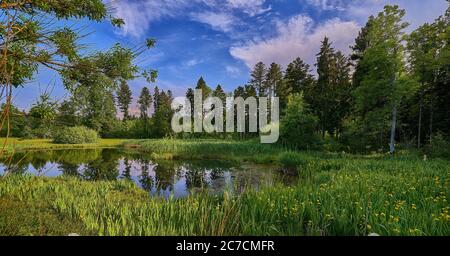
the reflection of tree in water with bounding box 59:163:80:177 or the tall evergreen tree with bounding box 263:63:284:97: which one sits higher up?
the tall evergreen tree with bounding box 263:63:284:97

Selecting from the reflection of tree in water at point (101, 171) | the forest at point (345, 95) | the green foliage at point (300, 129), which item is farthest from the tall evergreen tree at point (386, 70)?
the reflection of tree in water at point (101, 171)

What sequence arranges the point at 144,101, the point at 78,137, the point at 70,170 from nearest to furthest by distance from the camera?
the point at 70,170 < the point at 78,137 < the point at 144,101

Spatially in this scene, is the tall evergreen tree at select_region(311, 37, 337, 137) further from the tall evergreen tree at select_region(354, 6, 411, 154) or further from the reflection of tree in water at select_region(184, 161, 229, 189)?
the reflection of tree in water at select_region(184, 161, 229, 189)

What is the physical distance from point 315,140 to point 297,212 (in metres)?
20.4

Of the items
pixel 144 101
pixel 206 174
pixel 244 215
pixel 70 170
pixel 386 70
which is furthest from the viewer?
pixel 144 101

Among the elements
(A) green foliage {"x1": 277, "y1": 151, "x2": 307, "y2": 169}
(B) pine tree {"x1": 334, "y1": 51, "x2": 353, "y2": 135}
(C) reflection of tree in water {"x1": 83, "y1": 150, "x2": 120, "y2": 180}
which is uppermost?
(B) pine tree {"x1": 334, "y1": 51, "x2": 353, "y2": 135}

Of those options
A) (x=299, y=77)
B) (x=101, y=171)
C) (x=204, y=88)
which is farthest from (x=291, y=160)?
(x=204, y=88)

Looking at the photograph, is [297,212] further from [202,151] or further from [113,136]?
[113,136]

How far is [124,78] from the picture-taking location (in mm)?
4895

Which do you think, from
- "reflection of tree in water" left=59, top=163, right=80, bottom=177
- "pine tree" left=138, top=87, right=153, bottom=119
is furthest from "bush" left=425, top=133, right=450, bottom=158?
"pine tree" left=138, top=87, right=153, bottom=119

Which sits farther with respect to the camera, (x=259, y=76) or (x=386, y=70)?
(x=259, y=76)

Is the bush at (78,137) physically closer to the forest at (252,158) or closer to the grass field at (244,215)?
the forest at (252,158)

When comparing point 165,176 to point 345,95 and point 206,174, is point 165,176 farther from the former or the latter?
point 345,95
